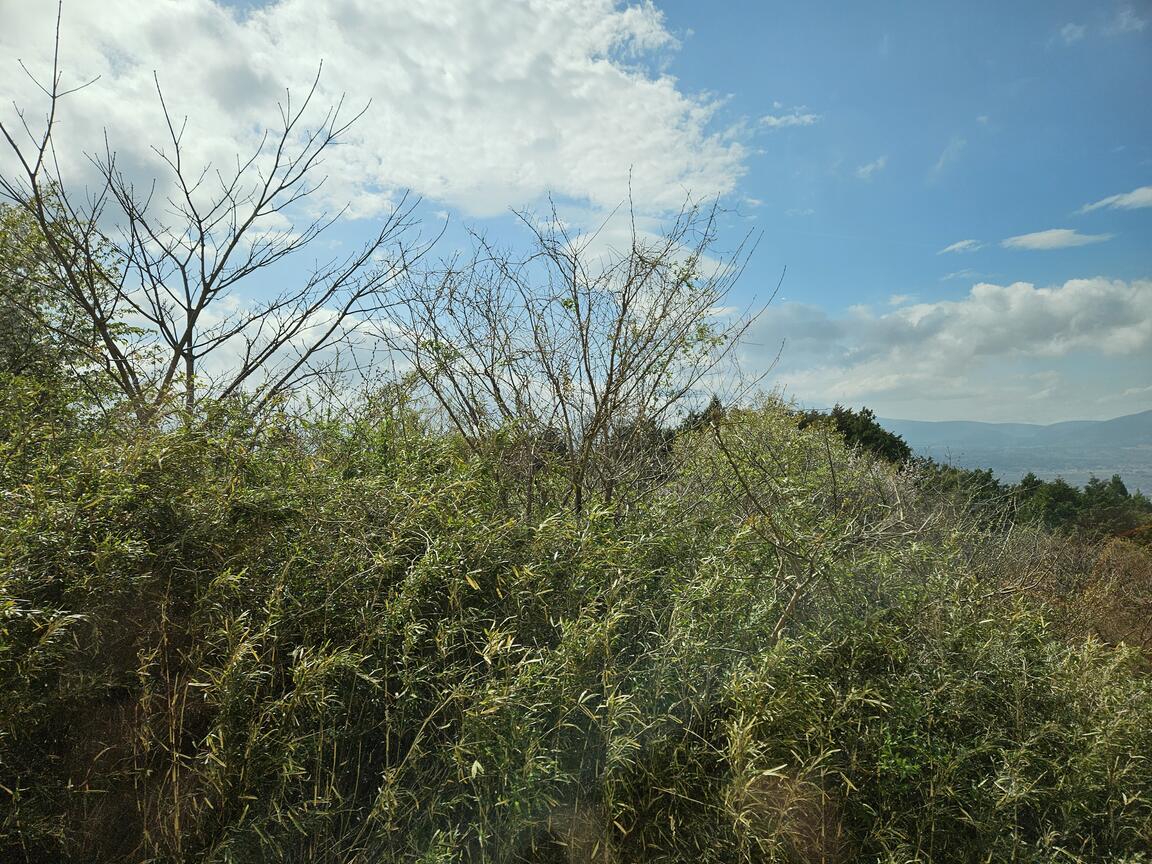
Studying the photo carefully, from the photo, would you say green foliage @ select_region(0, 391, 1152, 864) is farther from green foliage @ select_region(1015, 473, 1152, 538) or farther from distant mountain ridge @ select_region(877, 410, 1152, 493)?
distant mountain ridge @ select_region(877, 410, 1152, 493)

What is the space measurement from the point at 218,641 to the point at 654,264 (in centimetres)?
358

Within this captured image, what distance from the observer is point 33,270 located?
233 inches

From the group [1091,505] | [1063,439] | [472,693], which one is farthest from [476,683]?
[1063,439]

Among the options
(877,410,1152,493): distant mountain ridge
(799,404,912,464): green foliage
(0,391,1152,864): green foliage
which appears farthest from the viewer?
(877,410,1152,493): distant mountain ridge

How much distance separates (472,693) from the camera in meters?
2.46

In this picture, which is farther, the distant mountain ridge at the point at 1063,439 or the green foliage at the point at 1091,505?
the distant mountain ridge at the point at 1063,439

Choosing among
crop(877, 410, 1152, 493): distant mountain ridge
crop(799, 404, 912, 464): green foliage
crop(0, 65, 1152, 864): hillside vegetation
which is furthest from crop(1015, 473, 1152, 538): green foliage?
crop(0, 65, 1152, 864): hillside vegetation

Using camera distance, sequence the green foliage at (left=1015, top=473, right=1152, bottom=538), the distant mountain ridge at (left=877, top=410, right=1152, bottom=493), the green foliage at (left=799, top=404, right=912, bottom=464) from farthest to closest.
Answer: the distant mountain ridge at (left=877, top=410, right=1152, bottom=493) < the green foliage at (left=799, top=404, right=912, bottom=464) < the green foliage at (left=1015, top=473, right=1152, bottom=538)

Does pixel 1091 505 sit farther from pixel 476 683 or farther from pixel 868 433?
pixel 476 683

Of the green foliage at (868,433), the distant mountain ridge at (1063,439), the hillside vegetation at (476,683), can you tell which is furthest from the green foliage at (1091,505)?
the hillside vegetation at (476,683)

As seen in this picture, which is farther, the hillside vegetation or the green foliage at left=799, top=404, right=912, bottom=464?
the green foliage at left=799, top=404, right=912, bottom=464

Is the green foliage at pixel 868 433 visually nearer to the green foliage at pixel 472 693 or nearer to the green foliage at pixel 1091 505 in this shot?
the green foliage at pixel 1091 505

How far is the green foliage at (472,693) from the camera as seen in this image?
2.26m

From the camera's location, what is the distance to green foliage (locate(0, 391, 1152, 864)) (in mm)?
2264
